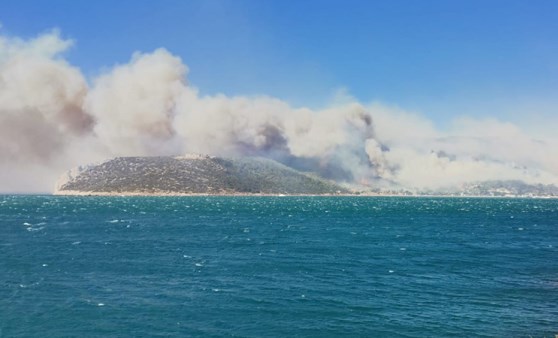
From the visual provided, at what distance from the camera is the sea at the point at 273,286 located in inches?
1948

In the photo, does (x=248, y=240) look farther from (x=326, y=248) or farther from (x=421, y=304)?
(x=421, y=304)

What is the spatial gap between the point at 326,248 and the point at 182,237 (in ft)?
125

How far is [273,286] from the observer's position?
6538cm

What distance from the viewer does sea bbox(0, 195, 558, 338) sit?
162ft

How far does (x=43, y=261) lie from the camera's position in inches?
3194

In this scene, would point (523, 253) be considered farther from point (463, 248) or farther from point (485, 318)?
point (485, 318)

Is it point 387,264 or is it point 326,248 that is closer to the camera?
point 387,264

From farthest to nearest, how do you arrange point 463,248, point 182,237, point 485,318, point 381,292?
point 182,237
point 463,248
point 381,292
point 485,318

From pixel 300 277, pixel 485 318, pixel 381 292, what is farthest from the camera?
pixel 300 277

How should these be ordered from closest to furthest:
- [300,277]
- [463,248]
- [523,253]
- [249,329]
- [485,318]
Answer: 1. [249,329]
2. [485,318]
3. [300,277]
4. [523,253]
5. [463,248]

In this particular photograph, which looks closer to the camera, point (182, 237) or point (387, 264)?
point (387, 264)

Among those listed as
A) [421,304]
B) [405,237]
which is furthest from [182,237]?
[421,304]


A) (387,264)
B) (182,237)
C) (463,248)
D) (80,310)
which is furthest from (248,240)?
(80,310)

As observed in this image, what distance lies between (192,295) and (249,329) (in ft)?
46.7
